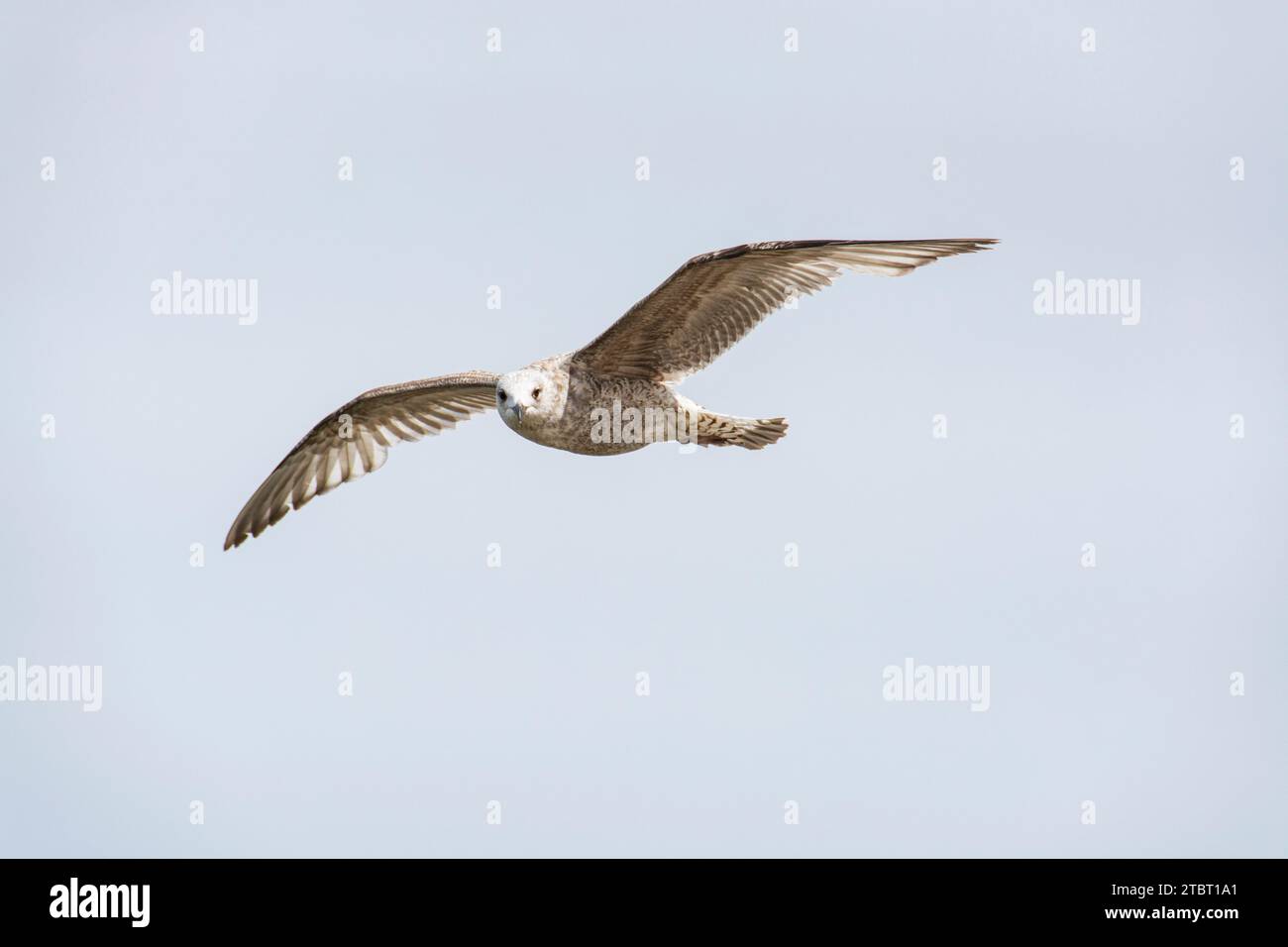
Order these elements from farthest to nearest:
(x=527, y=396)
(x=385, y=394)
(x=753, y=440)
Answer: (x=385, y=394)
(x=753, y=440)
(x=527, y=396)

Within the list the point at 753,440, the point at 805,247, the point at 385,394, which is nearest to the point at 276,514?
the point at 385,394

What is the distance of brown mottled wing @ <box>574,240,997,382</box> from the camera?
15.1 m

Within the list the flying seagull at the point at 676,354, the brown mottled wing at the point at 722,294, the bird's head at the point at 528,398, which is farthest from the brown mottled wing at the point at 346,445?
the brown mottled wing at the point at 722,294

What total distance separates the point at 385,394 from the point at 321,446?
1.43 meters

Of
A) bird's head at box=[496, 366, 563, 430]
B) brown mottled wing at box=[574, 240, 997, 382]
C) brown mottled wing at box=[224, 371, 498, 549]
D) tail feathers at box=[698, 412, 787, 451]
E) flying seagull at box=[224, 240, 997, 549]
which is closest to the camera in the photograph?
brown mottled wing at box=[574, 240, 997, 382]

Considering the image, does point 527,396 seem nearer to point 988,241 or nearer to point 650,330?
point 650,330

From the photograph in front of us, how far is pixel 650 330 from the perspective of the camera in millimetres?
16047

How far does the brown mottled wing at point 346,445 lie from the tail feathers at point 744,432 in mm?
3018

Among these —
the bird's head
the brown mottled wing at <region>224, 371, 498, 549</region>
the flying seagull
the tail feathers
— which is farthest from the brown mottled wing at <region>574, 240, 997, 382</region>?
the brown mottled wing at <region>224, 371, 498, 549</region>

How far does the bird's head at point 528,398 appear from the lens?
52.1 feet

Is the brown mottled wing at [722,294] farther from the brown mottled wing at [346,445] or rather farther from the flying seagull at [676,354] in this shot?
the brown mottled wing at [346,445]

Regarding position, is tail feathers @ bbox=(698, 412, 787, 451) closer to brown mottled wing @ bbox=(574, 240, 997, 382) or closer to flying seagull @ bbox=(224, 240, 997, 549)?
flying seagull @ bbox=(224, 240, 997, 549)

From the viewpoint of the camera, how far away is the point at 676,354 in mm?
16391

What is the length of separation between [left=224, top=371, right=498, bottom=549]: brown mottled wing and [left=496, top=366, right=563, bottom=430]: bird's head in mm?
2948
